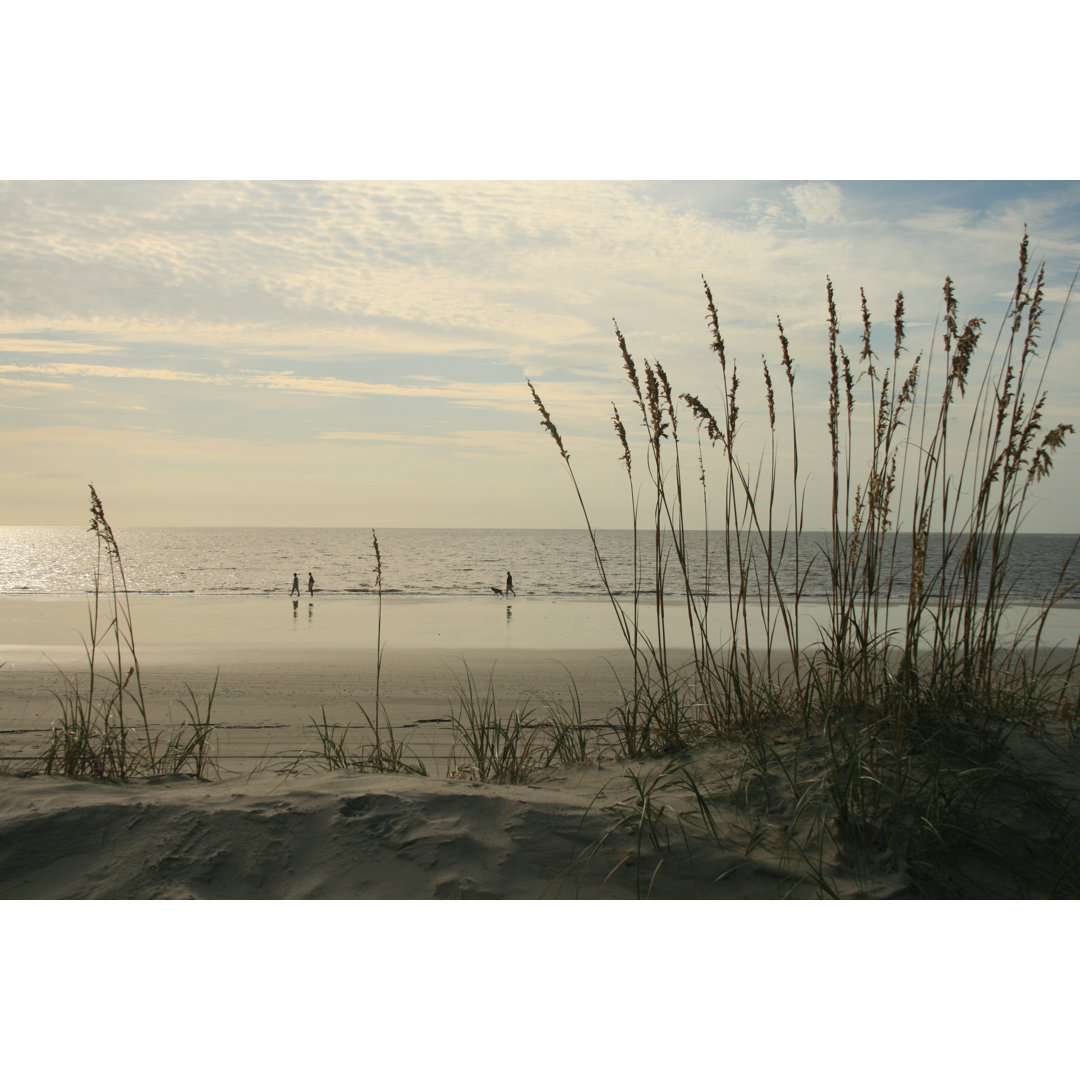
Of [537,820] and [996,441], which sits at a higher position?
[996,441]

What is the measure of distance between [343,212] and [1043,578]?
3554 centimetres

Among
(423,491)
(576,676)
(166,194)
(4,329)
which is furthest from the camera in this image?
(423,491)

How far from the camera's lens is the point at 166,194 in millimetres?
4391

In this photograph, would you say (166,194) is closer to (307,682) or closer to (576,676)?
(307,682)

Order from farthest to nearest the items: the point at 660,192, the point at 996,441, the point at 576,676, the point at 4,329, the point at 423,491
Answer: the point at 423,491 → the point at 576,676 → the point at 4,329 → the point at 660,192 → the point at 996,441

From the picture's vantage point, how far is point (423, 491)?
1956 centimetres

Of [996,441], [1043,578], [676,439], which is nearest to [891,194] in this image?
[996,441]

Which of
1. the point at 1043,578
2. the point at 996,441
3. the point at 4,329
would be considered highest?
the point at 4,329

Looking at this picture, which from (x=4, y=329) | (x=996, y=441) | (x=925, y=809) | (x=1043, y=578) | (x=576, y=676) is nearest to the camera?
(x=925, y=809)

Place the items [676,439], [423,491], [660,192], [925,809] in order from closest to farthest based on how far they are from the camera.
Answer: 1. [925,809]
2. [676,439]
3. [660,192]
4. [423,491]

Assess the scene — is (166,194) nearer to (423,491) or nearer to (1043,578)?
(423,491)

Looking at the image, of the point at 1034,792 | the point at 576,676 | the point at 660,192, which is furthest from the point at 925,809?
the point at 576,676

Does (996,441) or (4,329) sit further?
(4,329)

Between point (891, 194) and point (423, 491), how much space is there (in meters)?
16.6
